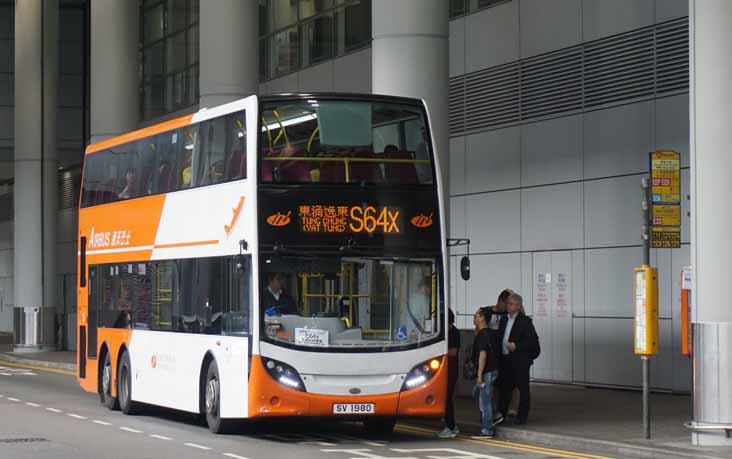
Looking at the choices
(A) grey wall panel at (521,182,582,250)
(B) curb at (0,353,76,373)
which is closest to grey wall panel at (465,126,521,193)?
(A) grey wall panel at (521,182,582,250)

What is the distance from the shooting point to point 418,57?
79.0 ft

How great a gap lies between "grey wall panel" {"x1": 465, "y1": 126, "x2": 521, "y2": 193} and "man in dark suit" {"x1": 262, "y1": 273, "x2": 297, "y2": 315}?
1286 centimetres

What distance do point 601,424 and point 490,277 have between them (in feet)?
38.8

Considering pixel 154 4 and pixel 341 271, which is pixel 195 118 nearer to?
pixel 341 271

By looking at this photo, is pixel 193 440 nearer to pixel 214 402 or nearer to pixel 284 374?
pixel 214 402

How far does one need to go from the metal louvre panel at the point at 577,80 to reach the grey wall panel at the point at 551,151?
9.8 inches

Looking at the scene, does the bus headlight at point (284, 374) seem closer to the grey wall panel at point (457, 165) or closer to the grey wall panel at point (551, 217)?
the grey wall panel at point (551, 217)

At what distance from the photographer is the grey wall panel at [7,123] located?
62.1 m

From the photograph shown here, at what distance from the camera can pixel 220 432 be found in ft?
63.8

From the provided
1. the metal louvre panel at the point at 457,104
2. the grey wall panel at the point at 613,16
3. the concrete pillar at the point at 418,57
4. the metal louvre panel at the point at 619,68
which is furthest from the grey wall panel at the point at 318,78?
the concrete pillar at the point at 418,57

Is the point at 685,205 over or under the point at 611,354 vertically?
over

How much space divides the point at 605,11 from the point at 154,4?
28600 millimetres

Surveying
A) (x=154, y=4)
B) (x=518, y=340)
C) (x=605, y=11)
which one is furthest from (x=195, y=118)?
(x=154, y=4)

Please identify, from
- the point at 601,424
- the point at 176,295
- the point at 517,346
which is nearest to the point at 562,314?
the point at 517,346
